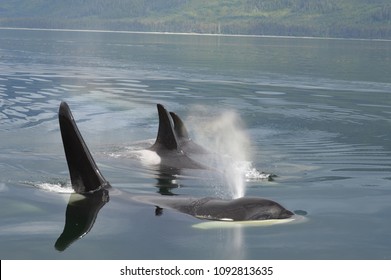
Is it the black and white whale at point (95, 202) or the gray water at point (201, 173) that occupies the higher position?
the black and white whale at point (95, 202)

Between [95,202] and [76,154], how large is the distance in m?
0.99

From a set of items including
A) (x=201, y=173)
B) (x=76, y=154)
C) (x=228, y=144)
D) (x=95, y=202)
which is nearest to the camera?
(x=76, y=154)

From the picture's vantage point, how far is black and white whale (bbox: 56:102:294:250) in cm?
1260

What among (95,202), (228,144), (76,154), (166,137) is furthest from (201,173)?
(228,144)

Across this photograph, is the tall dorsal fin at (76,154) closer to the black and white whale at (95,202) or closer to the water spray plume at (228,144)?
the black and white whale at (95,202)

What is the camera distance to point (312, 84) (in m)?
51.1

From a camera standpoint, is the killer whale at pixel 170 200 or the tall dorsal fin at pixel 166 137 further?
the tall dorsal fin at pixel 166 137

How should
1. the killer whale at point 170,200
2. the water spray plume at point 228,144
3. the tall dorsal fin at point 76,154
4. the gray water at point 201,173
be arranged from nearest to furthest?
the gray water at point 201,173 < the killer whale at point 170,200 < the tall dorsal fin at point 76,154 < the water spray plume at point 228,144

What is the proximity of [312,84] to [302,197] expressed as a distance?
35.7 meters

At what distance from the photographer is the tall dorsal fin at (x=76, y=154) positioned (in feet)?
44.9

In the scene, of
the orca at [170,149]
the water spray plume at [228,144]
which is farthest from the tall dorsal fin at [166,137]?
the water spray plume at [228,144]

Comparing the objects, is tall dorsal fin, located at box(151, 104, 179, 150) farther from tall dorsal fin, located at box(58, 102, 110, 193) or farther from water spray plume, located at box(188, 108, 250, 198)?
tall dorsal fin, located at box(58, 102, 110, 193)

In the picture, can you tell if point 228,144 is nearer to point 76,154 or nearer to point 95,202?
point 95,202

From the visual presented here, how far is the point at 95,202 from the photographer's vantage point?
14203 millimetres
